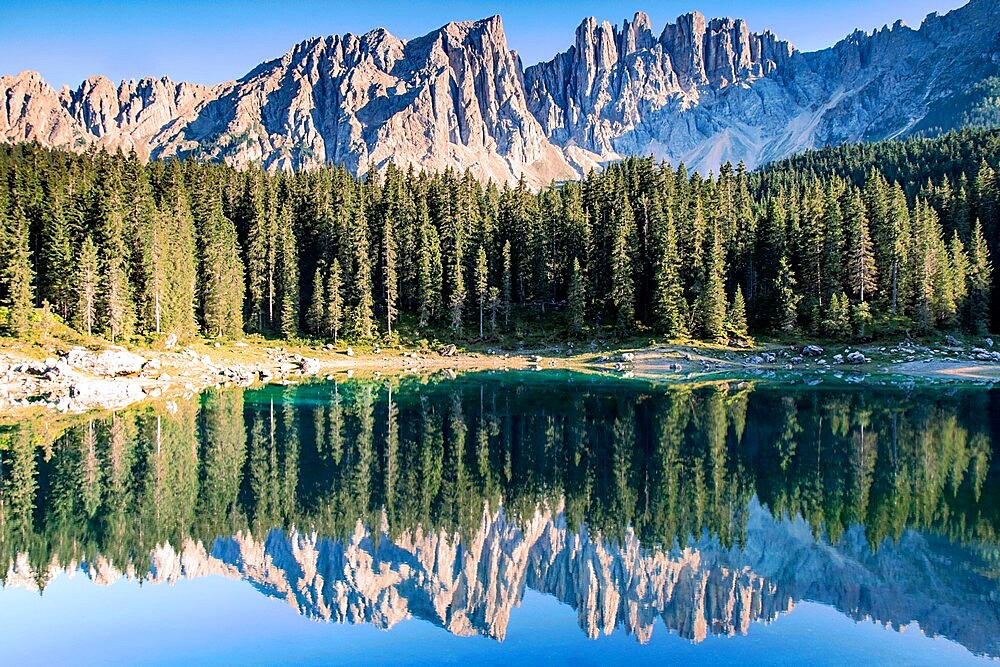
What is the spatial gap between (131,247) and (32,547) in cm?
5807

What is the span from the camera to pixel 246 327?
8912cm

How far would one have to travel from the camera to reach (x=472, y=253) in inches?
3792

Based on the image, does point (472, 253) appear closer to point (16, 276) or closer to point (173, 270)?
point (173, 270)

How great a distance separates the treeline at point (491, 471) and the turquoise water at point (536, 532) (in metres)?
0.15

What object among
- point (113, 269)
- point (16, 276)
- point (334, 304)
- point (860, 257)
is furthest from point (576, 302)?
point (16, 276)

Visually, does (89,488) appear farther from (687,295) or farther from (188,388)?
(687,295)

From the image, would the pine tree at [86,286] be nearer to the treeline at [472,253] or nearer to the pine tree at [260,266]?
the treeline at [472,253]

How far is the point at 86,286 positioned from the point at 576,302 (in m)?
49.2

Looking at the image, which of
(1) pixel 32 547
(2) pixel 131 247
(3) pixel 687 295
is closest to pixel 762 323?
(3) pixel 687 295

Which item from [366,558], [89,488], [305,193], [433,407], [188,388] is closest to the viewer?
[366,558]

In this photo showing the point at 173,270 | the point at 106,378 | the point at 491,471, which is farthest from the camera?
the point at 173,270

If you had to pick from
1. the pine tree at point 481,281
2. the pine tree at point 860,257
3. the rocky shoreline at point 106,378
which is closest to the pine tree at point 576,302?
the pine tree at point 481,281

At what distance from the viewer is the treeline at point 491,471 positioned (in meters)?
25.9

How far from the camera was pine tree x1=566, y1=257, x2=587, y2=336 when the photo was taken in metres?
86.1
